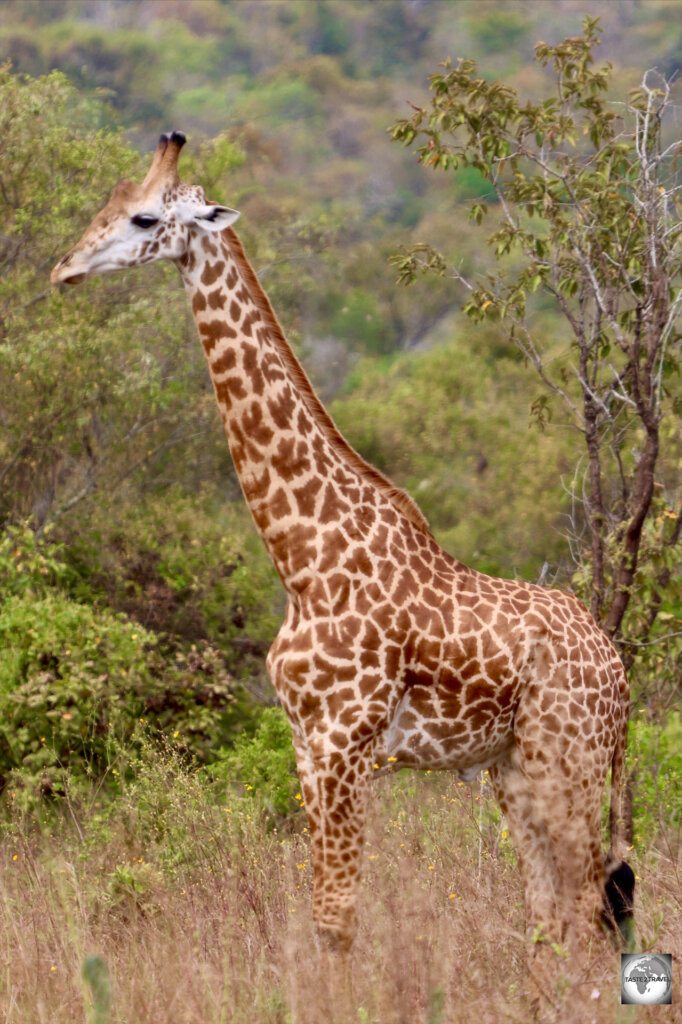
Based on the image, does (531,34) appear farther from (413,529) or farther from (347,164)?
(413,529)

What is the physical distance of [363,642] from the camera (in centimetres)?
484

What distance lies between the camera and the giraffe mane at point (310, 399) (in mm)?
5184

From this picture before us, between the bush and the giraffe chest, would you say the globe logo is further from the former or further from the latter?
the bush

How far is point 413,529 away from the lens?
5.24 m

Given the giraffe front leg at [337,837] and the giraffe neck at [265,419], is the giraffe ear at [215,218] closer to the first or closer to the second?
the giraffe neck at [265,419]

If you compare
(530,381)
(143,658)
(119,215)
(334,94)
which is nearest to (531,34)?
(334,94)

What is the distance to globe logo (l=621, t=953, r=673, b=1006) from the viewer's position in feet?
14.4

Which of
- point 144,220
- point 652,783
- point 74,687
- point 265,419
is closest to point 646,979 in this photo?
point 265,419

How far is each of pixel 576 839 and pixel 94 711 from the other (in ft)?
16.1

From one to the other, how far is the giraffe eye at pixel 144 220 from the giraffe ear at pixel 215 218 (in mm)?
171

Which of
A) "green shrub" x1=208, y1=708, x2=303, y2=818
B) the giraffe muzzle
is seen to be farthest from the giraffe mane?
"green shrub" x1=208, y1=708, x2=303, y2=818

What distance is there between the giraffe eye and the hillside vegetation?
7.40 ft

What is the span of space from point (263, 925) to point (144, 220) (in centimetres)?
292

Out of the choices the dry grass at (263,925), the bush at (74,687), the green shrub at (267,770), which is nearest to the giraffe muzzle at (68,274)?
the dry grass at (263,925)
